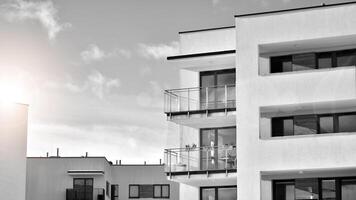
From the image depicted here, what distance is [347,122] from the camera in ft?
125

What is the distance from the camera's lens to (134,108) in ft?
204

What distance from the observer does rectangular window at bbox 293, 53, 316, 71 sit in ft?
128

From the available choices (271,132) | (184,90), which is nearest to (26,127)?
(184,90)

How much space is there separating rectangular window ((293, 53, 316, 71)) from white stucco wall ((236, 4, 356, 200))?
1205 mm

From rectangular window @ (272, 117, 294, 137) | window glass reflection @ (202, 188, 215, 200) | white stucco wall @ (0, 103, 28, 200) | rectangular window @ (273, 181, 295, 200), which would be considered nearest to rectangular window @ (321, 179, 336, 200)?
rectangular window @ (273, 181, 295, 200)

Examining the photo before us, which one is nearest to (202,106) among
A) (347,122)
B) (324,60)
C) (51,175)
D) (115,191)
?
(324,60)

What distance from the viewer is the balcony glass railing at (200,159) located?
130 feet

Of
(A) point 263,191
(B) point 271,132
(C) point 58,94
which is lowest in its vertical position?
(A) point 263,191

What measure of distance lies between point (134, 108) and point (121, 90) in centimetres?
143

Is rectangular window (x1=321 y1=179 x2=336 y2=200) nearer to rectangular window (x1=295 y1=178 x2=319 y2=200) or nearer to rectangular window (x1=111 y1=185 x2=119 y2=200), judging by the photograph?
rectangular window (x1=295 y1=178 x2=319 y2=200)

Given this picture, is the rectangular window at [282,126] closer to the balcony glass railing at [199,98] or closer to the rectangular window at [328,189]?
the balcony glass railing at [199,98]

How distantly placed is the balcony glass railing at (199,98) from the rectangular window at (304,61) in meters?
2.92

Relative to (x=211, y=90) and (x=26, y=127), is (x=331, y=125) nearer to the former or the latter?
(x=211, y=90)

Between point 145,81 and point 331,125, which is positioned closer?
point 331,125
